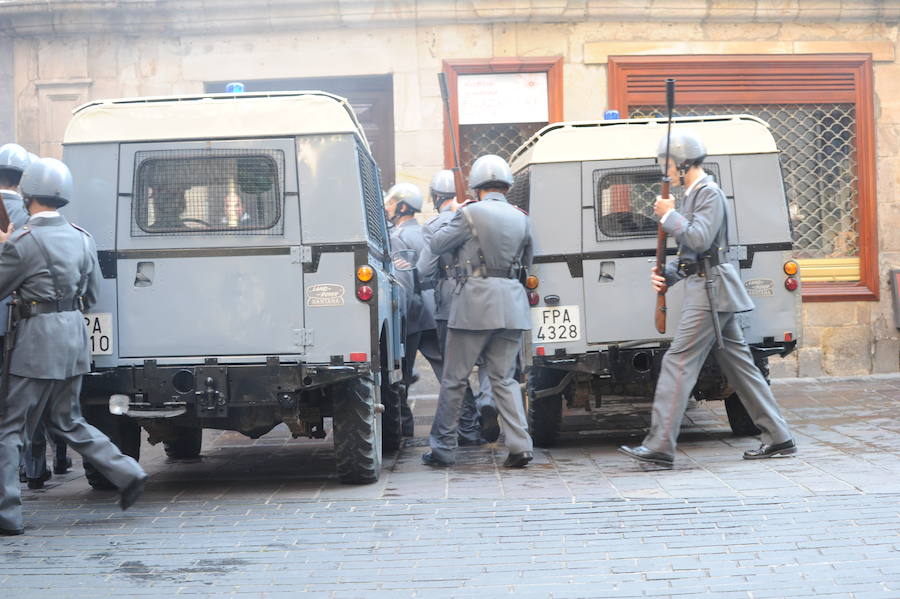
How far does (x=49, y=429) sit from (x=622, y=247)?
150 inches

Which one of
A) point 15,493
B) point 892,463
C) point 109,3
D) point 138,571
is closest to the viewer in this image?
point 138,571

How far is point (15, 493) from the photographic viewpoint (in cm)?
614

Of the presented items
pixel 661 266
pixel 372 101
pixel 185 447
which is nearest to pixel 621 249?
pixel 661 266

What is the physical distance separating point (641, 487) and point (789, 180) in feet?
24.9

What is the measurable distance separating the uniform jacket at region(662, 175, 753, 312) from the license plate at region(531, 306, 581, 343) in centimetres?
89

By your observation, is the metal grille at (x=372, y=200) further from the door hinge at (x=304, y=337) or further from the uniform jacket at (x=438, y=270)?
the door hinge at (x=304, y=337)

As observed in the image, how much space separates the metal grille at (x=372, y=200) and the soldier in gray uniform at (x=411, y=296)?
39.3 inches

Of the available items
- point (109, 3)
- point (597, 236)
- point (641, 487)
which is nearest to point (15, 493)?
point (641, 487)

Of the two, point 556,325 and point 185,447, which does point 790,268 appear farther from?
point 185,447

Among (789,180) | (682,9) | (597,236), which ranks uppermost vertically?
(682,9)

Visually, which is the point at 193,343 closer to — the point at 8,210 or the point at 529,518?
the point at 8,210

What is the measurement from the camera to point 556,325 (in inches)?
329

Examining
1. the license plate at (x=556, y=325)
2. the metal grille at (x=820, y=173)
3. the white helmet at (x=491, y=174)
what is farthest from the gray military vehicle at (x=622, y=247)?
the metal grille at (x=820, y=173)

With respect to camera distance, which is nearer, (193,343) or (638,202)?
(193,343)
